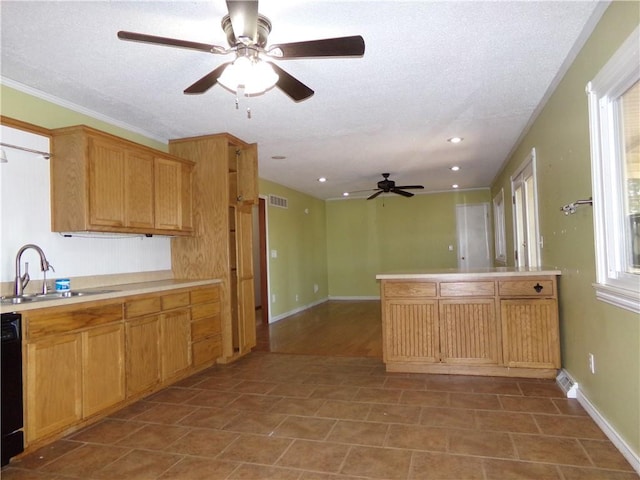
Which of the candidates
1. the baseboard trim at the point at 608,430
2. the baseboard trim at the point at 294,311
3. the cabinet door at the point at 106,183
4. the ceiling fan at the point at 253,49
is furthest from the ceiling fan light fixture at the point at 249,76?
the baseboard trim at the point at 294,311

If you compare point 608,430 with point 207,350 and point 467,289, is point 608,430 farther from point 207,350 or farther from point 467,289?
point 207,350

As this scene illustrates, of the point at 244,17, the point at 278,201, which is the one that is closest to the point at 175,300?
the point at 244,17

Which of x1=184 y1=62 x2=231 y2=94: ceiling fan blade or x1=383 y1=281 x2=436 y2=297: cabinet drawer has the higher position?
x1=184 y1=62 x2=231 y2=94: ceiling fan blade

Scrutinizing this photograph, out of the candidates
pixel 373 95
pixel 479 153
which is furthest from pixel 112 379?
pixel 479 153

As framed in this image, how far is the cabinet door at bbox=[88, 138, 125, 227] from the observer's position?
3047 mm

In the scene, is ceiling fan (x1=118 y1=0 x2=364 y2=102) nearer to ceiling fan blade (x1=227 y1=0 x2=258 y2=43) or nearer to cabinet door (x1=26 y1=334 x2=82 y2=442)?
ceiling fan blade (x1=227 y1=0 x2=258 y2=43)

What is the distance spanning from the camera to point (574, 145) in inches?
108

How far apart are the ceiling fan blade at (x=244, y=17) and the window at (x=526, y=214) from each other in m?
3.09

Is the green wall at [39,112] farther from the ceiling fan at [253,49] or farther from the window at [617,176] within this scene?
the window at [617,176]

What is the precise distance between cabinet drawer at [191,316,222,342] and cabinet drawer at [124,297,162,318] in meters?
0.51

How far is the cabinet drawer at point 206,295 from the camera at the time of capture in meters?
3.73

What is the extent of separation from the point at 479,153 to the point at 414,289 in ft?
8.43

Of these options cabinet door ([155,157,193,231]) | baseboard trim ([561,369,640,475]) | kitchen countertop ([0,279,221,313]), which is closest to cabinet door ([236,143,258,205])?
cabinet door ([155,157,193,231])

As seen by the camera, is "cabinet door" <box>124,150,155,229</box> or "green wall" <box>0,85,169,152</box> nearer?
"green wall" <box>0,85,169,152</box>
